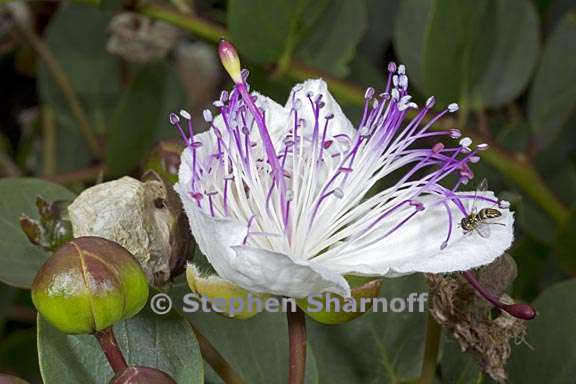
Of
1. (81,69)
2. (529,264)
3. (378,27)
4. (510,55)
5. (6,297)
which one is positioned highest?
(510,55)

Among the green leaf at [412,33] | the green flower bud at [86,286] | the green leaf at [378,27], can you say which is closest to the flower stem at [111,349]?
the green flower bud at [86,286]

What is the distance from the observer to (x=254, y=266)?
91 cm

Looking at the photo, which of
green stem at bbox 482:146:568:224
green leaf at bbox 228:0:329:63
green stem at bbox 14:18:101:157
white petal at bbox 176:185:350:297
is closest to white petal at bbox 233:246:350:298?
white petal at bbox 176:185:350:297

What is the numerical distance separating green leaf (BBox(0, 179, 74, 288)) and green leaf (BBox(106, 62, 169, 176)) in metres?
0.42

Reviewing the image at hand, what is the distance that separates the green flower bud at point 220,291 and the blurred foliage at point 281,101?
0.06 meters

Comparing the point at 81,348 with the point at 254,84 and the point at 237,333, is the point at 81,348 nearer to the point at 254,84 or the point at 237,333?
the point at 237,333

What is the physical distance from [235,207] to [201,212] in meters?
0.13

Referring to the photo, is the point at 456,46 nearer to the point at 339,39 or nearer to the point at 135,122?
the point at 339,39

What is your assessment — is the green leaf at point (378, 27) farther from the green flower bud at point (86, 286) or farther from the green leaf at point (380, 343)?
the green flower bud at point (86, 286)

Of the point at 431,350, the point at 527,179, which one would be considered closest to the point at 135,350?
the point at 431,350

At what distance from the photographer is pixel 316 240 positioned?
3.45 feet

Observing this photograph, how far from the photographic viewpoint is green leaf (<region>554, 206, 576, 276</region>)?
1.43 m

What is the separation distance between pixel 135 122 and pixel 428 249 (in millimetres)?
808

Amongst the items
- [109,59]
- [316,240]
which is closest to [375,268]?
[316,240]
